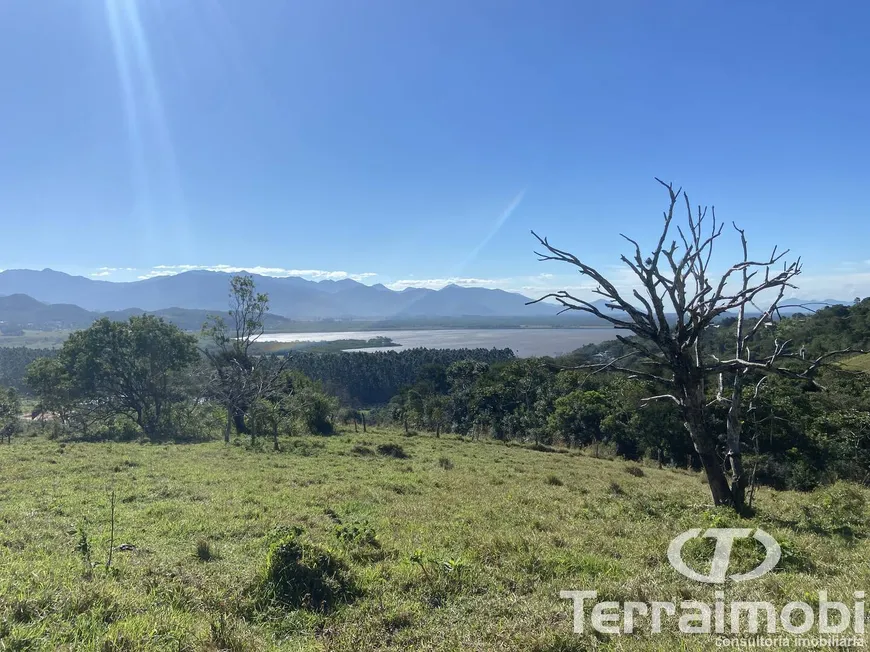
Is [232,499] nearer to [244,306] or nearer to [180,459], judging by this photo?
[180,459]

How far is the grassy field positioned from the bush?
4cm

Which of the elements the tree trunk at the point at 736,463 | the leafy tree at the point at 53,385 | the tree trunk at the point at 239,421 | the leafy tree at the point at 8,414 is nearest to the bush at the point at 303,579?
the tree trunk at the point at 736,463

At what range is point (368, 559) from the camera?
232 inches

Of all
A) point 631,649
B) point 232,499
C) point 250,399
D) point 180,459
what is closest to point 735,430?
point 631,649

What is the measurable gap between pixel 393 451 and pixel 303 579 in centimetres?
1426

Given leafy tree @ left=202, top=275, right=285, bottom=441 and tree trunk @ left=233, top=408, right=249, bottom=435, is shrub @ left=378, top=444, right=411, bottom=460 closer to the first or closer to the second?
leafy tree @ left=202, top=275, right=285, bottom=441

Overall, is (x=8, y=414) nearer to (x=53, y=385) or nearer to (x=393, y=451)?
(x=53, y=385)

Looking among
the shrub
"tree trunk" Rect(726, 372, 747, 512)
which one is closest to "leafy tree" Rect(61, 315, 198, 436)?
the shrub

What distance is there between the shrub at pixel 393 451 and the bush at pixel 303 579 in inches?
512

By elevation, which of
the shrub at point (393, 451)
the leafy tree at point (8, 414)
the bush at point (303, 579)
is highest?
the bush at point (303, 579)

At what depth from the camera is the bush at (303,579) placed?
4680 mm

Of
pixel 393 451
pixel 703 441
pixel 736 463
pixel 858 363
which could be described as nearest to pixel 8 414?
pixel 393 451

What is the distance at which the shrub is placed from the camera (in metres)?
18.4

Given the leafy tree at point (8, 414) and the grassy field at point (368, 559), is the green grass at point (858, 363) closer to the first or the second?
the grassy field at point (368, 559)
